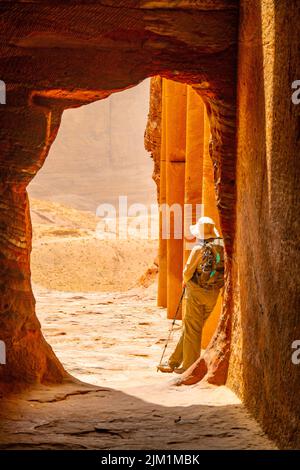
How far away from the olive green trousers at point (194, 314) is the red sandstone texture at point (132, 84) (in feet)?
3.96

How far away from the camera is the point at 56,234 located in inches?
1027

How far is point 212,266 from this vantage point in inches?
315

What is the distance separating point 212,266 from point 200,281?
0.25 m

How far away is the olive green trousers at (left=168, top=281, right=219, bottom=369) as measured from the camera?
27.0 feet

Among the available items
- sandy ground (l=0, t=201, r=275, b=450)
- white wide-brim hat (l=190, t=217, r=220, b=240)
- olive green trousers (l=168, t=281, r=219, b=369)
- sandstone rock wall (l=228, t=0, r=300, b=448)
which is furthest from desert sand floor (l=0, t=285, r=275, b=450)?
white wide-brim hat (l=190, t=217, r=220, b=240)

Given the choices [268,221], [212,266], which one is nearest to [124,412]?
[268,221]

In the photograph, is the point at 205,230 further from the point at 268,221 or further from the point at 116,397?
the point at 268,221

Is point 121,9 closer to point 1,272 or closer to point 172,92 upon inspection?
point 1,272

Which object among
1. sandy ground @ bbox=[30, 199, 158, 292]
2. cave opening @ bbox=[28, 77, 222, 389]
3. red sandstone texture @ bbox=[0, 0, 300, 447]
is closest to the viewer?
red sandstone texture @ bbox=[0, 0, 300, 447]

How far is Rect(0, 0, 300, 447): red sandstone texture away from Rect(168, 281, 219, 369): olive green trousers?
1.21m

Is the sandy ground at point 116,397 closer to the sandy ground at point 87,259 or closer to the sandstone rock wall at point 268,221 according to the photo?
the sandstone rock wall at point 268,221

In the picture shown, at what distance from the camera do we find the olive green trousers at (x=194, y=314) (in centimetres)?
823

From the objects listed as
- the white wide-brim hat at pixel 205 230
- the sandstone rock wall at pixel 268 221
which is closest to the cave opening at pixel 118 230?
the white wide-brim hat at pixel 205 230

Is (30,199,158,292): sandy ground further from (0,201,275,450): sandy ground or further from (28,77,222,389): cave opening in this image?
(0,201,275,450): sandy ground
